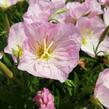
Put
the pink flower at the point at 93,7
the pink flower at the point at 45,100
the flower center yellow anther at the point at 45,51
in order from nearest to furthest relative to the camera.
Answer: the pink flower at the point at 45,100, the flower center yellow anther at the point at 45,51, the pink flower at the point at 93,7

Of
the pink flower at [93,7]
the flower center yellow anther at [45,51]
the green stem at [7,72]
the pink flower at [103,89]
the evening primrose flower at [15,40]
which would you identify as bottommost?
the pink flower at [103,89]

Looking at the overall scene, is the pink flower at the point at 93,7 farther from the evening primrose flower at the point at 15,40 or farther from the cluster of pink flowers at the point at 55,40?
the evening primrose flower at the point at 15,40

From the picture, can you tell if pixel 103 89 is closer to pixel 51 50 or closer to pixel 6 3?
pixel 51 50

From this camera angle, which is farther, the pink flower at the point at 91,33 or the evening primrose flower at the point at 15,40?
the pink flower at the point at 91,33

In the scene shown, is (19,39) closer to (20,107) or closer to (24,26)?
(24,26)

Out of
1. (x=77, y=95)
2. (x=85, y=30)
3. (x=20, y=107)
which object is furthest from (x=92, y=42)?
(x=20, y=107)

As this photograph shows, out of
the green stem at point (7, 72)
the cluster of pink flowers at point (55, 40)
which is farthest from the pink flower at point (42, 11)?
the green stem at point (7, 72)

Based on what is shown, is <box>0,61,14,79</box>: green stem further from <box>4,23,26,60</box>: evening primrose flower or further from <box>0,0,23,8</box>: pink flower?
<box>0,0,23,8</box>: pink flower
